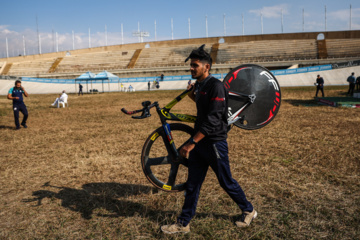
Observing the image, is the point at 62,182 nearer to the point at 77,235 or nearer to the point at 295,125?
the point at 77,235

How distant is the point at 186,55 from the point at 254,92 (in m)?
54.7

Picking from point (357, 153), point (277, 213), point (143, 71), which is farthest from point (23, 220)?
point (143, 71)

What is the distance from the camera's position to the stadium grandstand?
48.1 metres

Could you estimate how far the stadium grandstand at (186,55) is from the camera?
158 ft

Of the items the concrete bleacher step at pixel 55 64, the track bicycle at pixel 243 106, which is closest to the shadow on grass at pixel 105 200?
the track bicycle at pixel 243 106

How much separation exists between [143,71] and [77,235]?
166 ft

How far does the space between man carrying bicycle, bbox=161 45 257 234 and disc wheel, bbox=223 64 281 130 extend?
68 centimetres

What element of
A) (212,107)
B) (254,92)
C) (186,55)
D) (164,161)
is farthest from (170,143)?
(186,55)

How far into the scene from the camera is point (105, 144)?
7.80 meters

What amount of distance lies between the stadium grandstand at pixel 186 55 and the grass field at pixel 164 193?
41.7 metres

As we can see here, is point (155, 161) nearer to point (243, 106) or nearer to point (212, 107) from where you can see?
point (212, 107)

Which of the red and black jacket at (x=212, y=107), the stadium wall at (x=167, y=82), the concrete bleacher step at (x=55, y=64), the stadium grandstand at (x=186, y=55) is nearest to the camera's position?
the red and black jacket at (x=212, y=107)

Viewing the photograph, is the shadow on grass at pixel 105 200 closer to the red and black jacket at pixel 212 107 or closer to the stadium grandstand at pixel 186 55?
the red and black jacket at pixel 212 107

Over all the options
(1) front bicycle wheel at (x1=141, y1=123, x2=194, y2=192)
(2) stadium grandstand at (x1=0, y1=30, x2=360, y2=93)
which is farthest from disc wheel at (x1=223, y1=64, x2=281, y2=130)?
(2) stadium grandstand at (x1=0, y1=30, x2=360, y2=93)
